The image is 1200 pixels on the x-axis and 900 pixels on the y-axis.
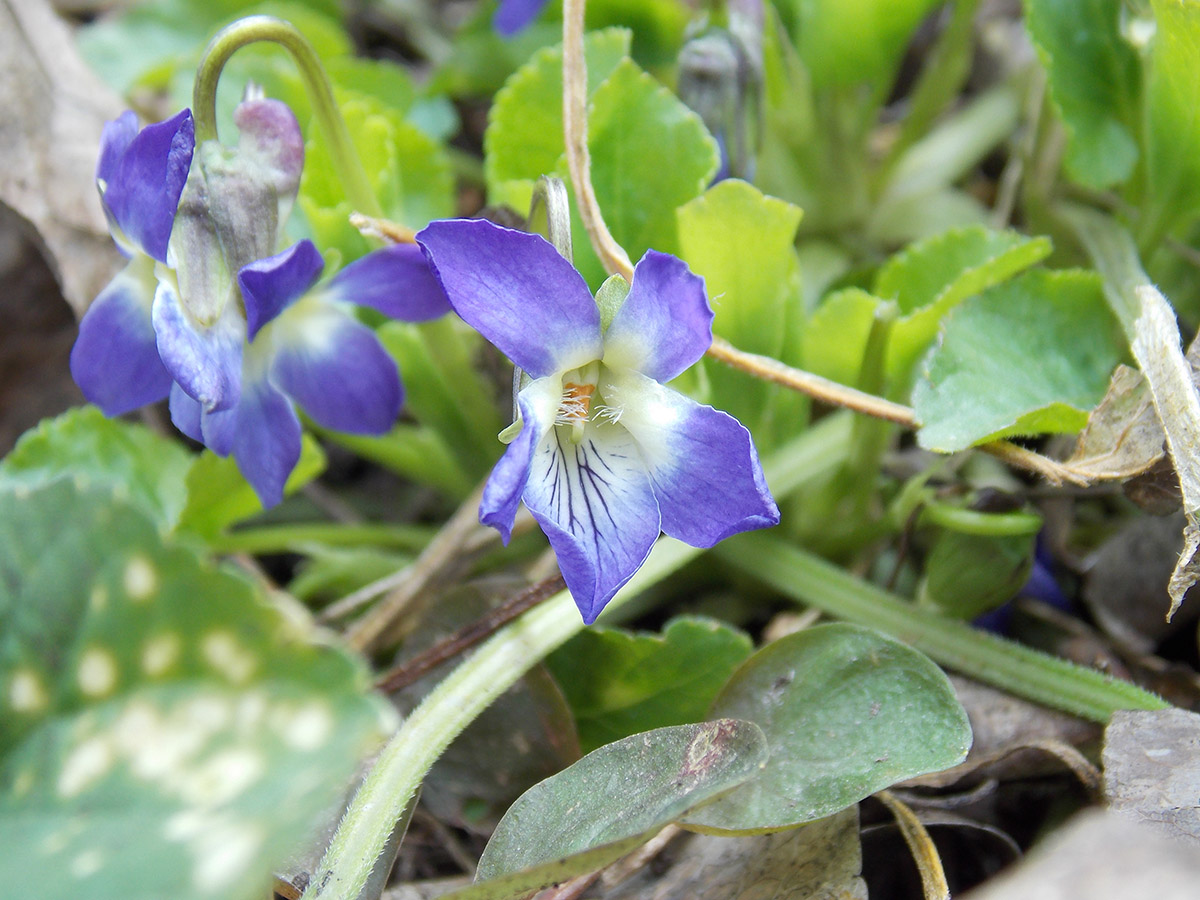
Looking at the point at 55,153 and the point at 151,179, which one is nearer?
the point at 151,179

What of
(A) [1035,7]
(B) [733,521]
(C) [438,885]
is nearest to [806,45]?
(A) [1035,7]

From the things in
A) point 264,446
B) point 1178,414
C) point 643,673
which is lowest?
point 643,673

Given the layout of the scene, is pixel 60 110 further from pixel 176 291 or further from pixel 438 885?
pixel 438 885

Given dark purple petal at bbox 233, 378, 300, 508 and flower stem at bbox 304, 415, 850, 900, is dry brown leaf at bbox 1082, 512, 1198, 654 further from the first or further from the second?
dark purple petal at bbox 233, 378, 300, 508

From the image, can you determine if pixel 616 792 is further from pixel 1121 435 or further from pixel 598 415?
pixel 1121 435

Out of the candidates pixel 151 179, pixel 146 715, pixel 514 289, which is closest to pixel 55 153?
pixel 151 179

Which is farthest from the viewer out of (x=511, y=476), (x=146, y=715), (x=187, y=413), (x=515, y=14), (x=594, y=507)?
(x=515, y=14)
